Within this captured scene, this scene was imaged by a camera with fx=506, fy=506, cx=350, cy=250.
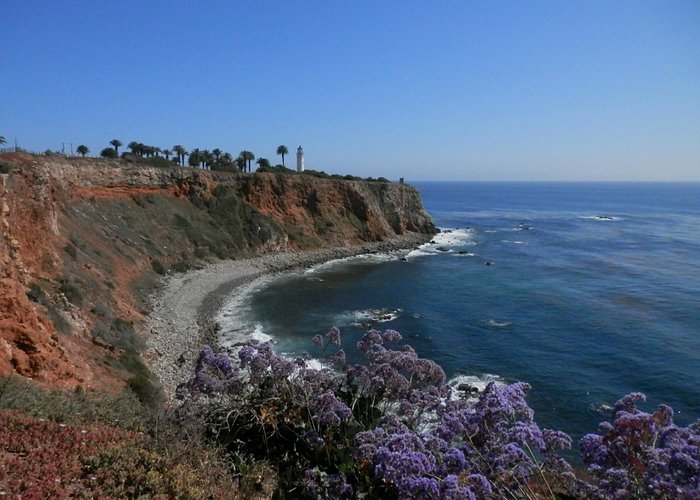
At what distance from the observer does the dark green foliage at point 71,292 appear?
23.5m

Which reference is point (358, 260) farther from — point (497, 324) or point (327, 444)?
point (327, 444)

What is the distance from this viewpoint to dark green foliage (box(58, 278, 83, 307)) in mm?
23500

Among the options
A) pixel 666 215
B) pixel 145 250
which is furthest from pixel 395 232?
pixel 666 215

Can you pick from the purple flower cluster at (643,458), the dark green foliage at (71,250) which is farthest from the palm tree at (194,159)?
the purple flower cluster at (643,458)

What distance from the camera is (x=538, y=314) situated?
34781mm

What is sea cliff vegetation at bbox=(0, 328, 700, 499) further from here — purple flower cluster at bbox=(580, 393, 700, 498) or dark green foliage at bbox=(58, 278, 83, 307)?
dark green foliage at bbox=(58, 278, 83, 307)

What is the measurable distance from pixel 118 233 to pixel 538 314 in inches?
1278

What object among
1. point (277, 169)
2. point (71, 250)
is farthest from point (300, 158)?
point (71, 250)

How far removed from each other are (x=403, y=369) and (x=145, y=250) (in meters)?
37.4

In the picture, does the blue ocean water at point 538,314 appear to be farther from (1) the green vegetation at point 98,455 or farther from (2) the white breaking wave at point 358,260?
(1) the green vegetation at point 98,455

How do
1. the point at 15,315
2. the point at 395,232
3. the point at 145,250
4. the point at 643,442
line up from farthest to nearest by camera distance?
the point at 395,232
the point at 145,250
the point at 15,315
the point at 643,442

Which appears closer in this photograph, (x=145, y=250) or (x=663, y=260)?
(x=145, y=250)

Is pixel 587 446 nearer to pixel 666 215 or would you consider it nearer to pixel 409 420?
pixel 409 420

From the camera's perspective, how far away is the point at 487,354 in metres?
27.1
